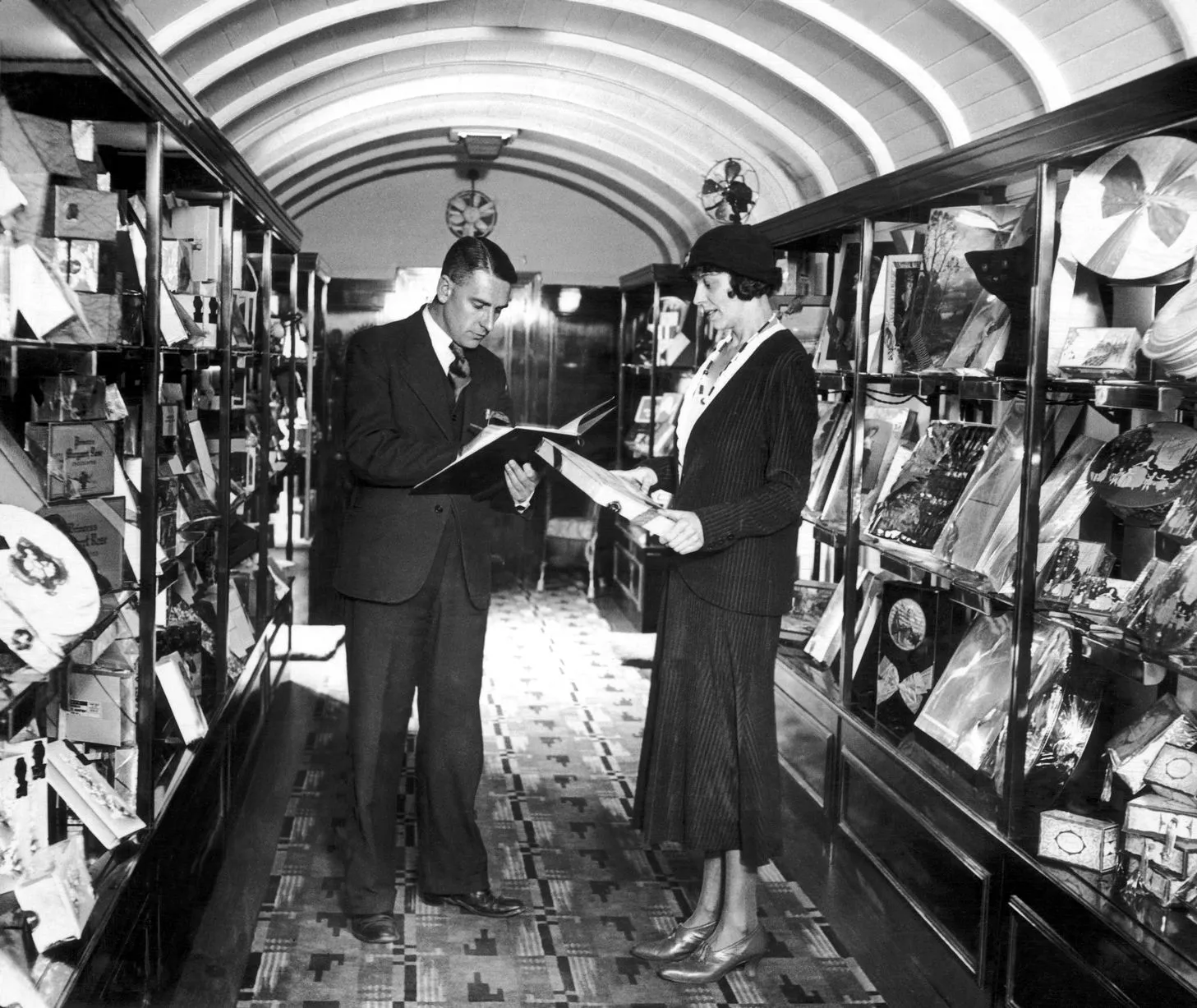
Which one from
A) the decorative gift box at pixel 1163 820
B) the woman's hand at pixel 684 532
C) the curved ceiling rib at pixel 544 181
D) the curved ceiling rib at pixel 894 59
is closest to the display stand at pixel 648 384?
the curved ceiling rib at pixel 544 181

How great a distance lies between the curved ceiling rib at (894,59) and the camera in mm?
5484

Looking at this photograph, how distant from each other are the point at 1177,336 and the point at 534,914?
2357 mm

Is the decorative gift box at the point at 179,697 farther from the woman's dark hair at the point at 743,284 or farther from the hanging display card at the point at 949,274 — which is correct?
the hanging display card at the point at 949,274

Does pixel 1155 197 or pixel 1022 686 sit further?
pixel 1022 686

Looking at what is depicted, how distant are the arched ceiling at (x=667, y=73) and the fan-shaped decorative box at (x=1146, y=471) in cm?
182

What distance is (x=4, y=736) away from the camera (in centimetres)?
257

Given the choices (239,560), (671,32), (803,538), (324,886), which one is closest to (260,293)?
(239,560)

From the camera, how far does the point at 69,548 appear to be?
241cm

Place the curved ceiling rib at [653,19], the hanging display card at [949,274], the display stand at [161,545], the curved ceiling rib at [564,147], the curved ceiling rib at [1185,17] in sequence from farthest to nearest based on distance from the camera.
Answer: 1. the curved ceiling rib at [564,147]
2. the curved ceiling rib at [653,19]
3. the curved ceiling rib at [1185,17]
4. the hanging display card at [949,274]
5. the display stand at [161,545]

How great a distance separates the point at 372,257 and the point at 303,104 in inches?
159

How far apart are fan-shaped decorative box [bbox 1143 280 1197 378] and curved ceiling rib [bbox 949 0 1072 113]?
2550mm

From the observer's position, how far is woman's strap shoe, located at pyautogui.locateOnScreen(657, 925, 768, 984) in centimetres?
335

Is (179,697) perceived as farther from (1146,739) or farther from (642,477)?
(1146,739)

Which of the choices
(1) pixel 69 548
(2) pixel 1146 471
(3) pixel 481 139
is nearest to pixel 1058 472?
(2) pixel 1146 471
